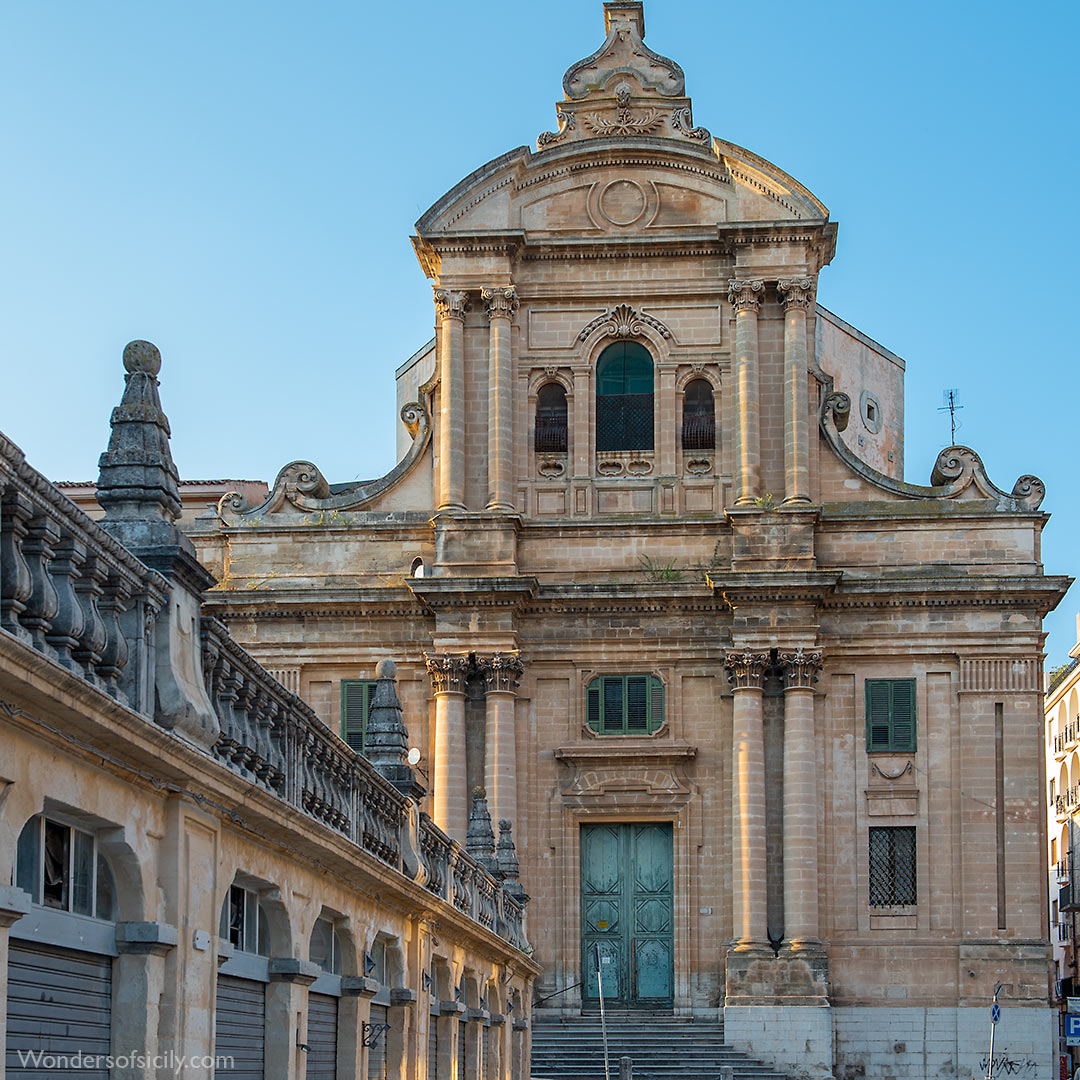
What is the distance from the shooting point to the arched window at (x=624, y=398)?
38.8 meters

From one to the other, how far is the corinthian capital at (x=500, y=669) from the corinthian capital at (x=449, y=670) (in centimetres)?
33

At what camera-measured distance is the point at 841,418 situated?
38.9 metres

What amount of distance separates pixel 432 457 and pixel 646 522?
435 cm

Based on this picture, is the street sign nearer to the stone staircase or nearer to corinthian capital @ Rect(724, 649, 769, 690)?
the stone staircase

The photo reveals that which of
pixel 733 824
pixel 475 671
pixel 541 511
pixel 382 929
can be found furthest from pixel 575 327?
pixel 382 929

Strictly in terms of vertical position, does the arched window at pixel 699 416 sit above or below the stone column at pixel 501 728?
above

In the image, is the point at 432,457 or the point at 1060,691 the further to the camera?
the point at 1060,691

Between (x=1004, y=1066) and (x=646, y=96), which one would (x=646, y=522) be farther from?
(x=1004, y=1066)

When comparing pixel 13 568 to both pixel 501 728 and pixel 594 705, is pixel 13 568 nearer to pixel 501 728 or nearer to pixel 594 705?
pixel 501 728

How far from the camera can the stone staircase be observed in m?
34.0

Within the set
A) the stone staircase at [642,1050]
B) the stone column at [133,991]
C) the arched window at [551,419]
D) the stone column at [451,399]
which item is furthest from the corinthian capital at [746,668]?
the stone column at [133,991]

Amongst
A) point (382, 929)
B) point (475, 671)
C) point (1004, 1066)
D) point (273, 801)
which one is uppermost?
point (475, 671)

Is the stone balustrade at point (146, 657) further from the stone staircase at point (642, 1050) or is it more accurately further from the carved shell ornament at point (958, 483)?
the carved shell ornament at point (958, 483)

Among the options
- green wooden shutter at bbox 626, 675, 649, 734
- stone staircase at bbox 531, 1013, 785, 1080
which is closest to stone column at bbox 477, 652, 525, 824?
green wooden shutter at bbox 626, 675, 649, 734
